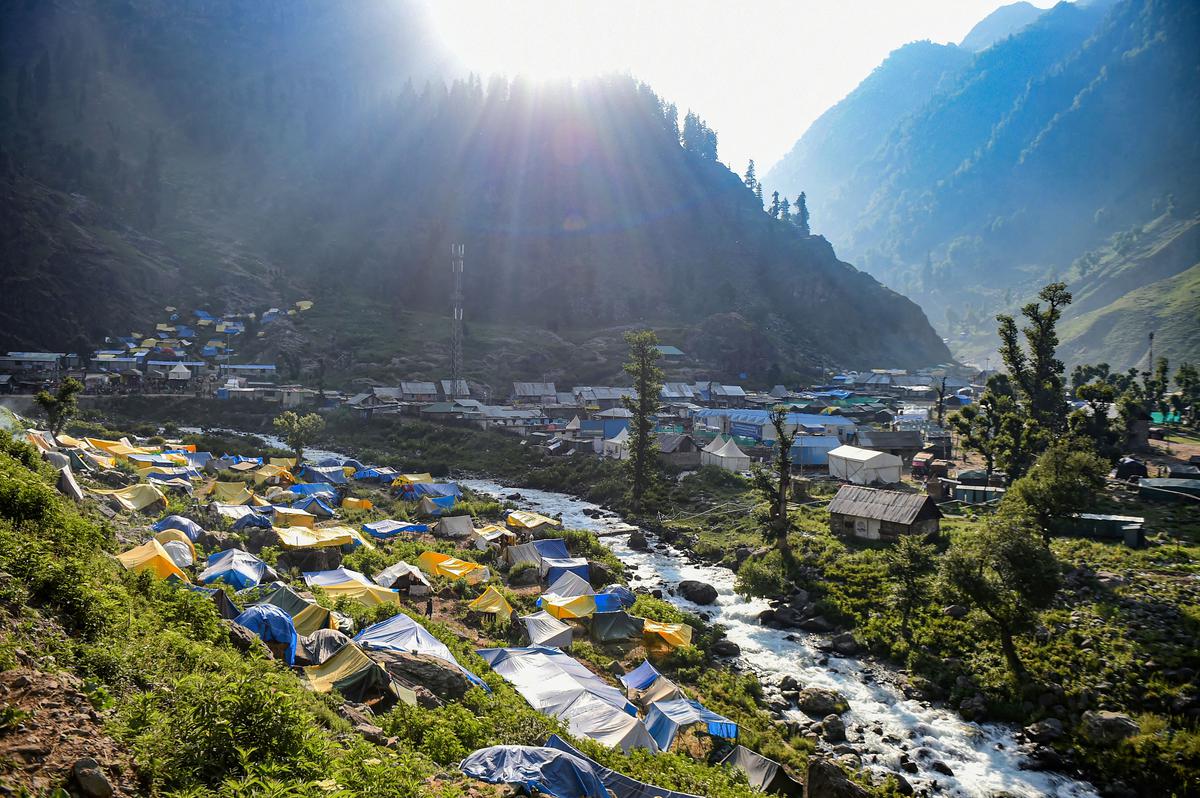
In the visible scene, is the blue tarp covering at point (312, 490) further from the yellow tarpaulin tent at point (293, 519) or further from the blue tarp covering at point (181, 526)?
the blue tarp covering at point (181, 526)

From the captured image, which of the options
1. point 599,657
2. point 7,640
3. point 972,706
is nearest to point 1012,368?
point 972,706

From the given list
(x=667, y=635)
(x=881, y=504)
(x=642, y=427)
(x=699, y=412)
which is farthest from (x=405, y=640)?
(x=699, y=412)

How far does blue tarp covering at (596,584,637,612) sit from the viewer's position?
26406mm

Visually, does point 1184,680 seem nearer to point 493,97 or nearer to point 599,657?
point 599,657

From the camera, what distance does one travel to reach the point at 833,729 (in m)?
18.8

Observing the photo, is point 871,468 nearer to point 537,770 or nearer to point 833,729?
point 833,729

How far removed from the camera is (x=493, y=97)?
6422 inches

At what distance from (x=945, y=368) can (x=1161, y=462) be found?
9913 centimetres

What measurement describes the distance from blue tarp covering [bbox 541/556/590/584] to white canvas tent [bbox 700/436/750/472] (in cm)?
2488

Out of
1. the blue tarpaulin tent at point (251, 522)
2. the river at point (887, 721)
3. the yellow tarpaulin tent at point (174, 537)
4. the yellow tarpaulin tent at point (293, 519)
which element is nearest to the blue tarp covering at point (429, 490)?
the yellow tarpaulin tent at point (293, 519)

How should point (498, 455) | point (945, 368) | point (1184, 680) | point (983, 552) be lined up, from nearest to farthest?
point (1184, 680), point (983, 552), point (498, 455), point (945, 368)

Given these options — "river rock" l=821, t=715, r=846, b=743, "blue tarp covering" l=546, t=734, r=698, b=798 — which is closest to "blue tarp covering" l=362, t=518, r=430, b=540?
"river rock" l=821, t=715, r=846, b=743

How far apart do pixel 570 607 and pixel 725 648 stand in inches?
233

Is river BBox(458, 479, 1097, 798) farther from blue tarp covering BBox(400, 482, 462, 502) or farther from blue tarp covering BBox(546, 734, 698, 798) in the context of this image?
Result: blue tarp covering BBox(400, 482, 462, 502)
